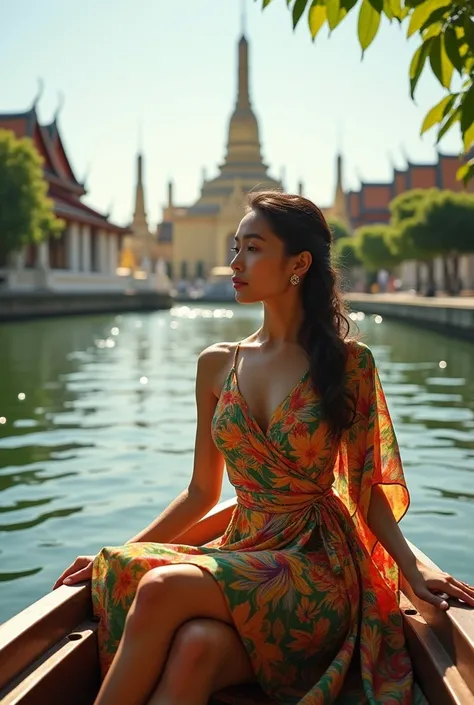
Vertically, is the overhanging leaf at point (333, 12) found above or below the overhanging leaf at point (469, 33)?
above

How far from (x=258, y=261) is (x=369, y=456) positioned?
58 cm

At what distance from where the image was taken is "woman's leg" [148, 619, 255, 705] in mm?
2184

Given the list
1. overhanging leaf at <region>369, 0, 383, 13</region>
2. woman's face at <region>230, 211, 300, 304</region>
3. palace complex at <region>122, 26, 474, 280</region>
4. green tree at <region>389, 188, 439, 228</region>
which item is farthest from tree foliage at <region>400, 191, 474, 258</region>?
overhanging leaf at <region>369, 0, 383, 13</region>

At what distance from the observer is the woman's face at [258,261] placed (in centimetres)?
277

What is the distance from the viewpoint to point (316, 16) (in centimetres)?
222

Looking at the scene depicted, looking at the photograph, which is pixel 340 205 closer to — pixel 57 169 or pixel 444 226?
pixel 57 169

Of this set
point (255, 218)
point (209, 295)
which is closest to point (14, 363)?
point (255, 218)

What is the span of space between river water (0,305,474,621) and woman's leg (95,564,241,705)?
3.70 feet

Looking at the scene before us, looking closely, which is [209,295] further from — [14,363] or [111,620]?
[111,620]

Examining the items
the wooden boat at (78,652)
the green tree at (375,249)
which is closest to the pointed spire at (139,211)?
the green tree at (375,249)

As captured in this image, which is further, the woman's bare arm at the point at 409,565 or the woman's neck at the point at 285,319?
the woman's neck at the point at 285,319

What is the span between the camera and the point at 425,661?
2.49 m

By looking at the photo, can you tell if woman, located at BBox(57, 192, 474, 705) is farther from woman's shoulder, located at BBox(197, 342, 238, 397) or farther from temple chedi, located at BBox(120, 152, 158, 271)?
temple chedi, located at BBox(120, 152, 158, 271)

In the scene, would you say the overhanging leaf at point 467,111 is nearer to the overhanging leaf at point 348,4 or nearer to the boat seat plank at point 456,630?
the overhanging leaf at point 348,4
